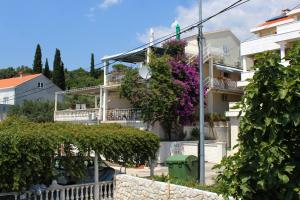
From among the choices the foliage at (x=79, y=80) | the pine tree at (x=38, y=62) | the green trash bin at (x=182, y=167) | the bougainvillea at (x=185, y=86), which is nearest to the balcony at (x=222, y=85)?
the bougainvillea at (x=185, y=86)

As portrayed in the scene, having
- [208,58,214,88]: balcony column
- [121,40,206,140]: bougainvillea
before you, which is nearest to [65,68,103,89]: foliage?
[208,58,214,88]: balcony column

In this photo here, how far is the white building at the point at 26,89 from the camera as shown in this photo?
5816 centimetres

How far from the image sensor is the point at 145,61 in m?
32.5

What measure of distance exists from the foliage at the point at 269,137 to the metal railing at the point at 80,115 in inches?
1156

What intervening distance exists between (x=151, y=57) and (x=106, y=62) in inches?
261

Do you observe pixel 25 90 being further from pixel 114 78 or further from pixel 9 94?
pixel 114 78

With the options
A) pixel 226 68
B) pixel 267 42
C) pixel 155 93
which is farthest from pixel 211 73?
pixel 155 93

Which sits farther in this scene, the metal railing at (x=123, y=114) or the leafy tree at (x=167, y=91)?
the metal railing at (x=123, y=114)

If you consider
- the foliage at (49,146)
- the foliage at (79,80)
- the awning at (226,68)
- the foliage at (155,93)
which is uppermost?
the foliage at (79,80)

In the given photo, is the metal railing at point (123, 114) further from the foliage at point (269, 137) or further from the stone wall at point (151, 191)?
the foliage at point (269, 137)

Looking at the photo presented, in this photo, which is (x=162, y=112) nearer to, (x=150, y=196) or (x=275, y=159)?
(x=150, y=196)

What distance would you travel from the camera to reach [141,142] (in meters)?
14.8

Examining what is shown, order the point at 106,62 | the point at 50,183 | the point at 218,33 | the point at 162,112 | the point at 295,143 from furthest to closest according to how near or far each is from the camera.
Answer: the point at 218,33, the point at 106,62, the point at 162,112, the point at 50,183, the point at 295,143

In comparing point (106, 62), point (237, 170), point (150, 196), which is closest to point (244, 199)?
point (237, 170)
